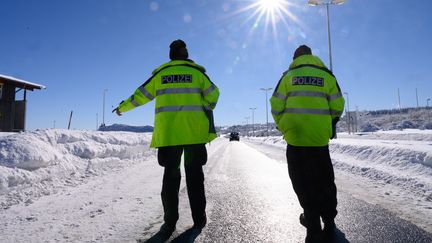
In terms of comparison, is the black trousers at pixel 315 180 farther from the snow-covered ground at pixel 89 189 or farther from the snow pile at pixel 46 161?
the snow pile at pixel 46 161

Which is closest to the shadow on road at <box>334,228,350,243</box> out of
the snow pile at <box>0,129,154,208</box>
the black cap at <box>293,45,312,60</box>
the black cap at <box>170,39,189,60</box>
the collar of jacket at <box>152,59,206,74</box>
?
the black cap at <box>293,45,312,60</box>

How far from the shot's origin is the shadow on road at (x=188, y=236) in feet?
10.1

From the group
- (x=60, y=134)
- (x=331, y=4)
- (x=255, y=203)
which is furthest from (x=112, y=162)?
(x=331, y=4)

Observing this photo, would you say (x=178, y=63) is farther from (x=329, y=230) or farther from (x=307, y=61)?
(x=329, y=230)

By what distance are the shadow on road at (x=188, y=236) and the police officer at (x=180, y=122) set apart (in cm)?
10

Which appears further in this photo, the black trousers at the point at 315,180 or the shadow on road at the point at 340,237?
the black trousers at the point at 315,180

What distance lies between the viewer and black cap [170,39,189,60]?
377 centimetres

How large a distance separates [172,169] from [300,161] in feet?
4.35

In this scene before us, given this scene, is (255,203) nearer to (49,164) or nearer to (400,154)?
(49,164)

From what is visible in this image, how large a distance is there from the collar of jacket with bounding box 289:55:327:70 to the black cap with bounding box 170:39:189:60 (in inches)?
47.0

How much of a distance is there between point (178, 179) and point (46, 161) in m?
3.73

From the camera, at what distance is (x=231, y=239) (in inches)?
121

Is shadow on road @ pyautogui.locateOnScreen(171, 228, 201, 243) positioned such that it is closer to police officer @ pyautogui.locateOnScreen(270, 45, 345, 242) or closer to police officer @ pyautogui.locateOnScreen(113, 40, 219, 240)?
police officer @ pyautogui.locateOnScreen(113, 40, 219, 240)

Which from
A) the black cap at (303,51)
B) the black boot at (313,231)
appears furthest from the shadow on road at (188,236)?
the black cap at (303,51)
